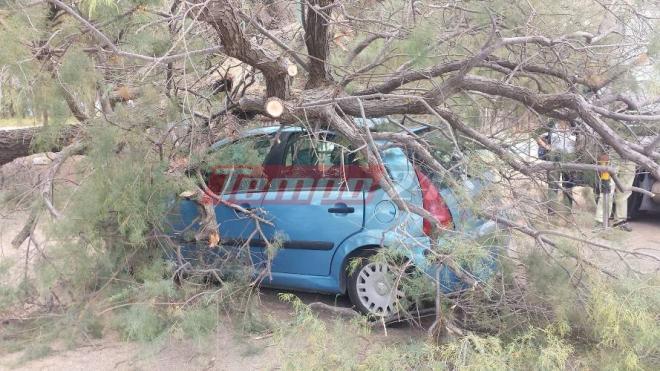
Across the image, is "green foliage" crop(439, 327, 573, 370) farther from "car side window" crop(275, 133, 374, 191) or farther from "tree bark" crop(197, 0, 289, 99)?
"tree bark" crop(197, 0, 289, 99)

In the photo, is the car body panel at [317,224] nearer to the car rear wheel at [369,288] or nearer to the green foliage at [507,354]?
the car rear wheel at [369,288]

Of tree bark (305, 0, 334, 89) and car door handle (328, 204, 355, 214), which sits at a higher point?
tree bark (305, 0, 334, 89)

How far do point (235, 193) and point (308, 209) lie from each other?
0.74 metres

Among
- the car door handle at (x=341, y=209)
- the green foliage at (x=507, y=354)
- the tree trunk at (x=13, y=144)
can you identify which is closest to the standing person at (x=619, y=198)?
the green foliage at (x=507, y=354)

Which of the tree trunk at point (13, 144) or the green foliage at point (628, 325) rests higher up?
the tree trunk at point (13, 144)

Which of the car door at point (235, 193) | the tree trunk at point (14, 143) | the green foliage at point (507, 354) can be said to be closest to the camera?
the green foliage at point (507, 354)

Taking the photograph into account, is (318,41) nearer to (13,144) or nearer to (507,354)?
(507,354)

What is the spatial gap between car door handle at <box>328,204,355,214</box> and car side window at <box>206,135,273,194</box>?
691 millimetres

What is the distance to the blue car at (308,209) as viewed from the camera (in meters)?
3.87

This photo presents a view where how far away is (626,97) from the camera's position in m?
4.09

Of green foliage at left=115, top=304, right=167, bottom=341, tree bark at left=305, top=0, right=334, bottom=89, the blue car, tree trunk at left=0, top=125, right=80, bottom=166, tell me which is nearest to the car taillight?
the blue car

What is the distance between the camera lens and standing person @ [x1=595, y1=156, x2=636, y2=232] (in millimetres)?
4029

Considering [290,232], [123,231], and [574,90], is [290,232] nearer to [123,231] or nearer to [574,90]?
[123,231]

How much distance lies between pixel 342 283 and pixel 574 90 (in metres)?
2.27
